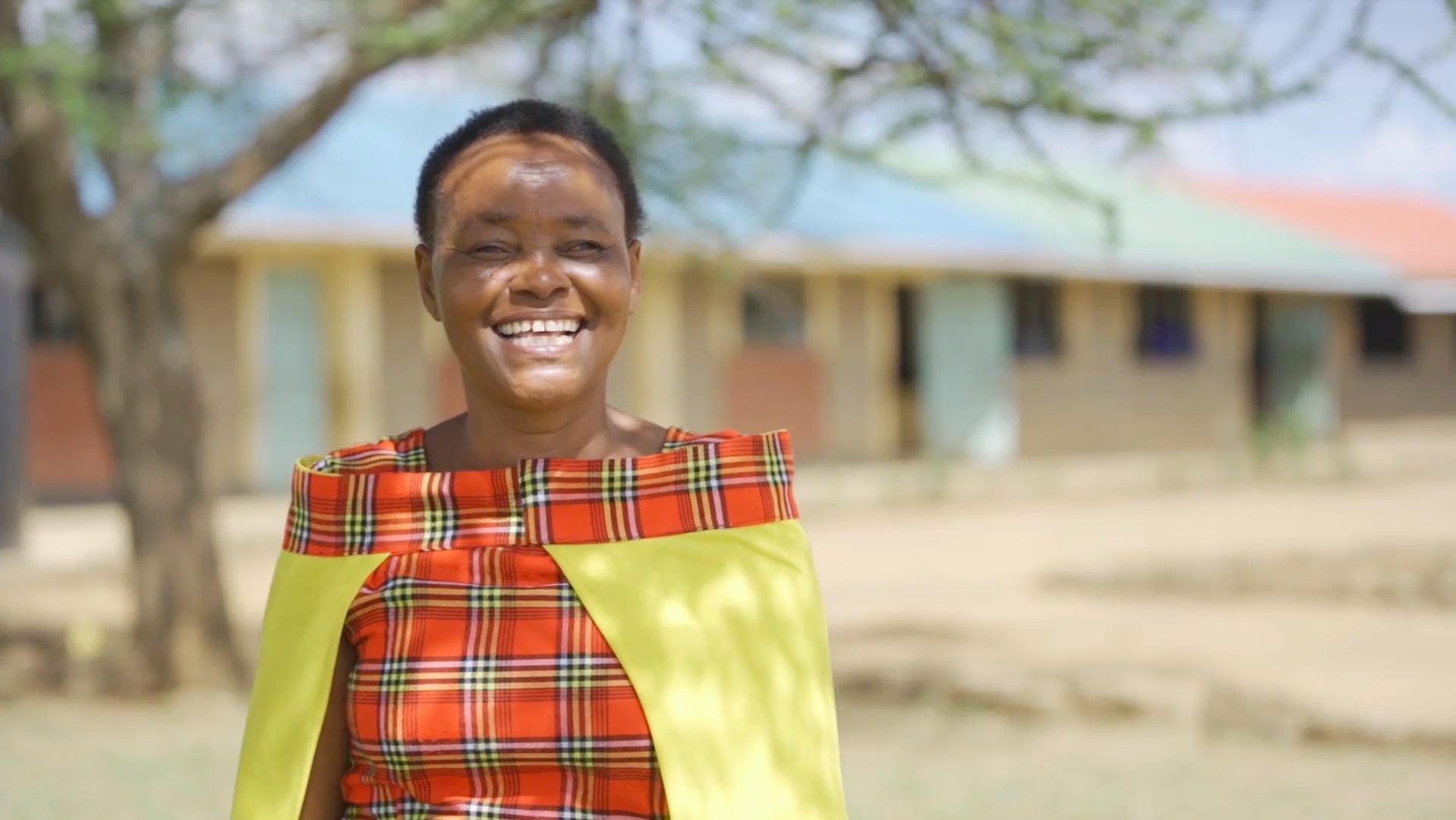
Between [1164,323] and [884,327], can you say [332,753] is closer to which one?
[884,327]

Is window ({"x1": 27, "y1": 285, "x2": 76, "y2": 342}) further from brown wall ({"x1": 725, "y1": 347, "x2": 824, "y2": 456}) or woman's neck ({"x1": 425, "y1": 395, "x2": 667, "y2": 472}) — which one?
woman's neck ({"x1": 425, "y1": 395, "x2": 667, "y2": 472})

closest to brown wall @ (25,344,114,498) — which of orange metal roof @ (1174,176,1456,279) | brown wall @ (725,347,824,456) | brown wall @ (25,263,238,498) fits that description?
brown wall @ (25,263,238,498)

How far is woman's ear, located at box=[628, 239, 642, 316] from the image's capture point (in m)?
1.82

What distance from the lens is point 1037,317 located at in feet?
68.2

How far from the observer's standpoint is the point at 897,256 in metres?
17.3

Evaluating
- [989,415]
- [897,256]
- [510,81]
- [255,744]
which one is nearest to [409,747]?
[255,744]

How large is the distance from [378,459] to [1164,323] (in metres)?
21.2

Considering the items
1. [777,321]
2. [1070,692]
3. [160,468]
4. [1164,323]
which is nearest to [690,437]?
[1070,692]

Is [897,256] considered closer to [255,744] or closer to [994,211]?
[994,211]

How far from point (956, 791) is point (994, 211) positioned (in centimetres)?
1523

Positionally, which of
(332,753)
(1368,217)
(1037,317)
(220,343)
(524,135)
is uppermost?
(1368,217)

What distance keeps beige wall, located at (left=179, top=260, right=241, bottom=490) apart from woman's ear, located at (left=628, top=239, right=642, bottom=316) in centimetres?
1315

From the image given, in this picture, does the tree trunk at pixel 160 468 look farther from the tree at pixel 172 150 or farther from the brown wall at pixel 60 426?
the brown wall at pixel 60 426

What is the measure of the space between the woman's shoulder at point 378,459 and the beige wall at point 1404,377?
2412cm
